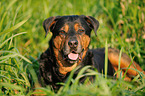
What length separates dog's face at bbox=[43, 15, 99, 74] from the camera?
3.50 meters

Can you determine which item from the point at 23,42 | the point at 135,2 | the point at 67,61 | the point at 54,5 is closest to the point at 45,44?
the point at 23,42

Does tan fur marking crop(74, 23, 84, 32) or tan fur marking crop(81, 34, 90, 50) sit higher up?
tan fur marking crop(74, 23, 84, 32)

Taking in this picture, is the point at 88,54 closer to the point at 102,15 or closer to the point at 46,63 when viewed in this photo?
the point at 46,63

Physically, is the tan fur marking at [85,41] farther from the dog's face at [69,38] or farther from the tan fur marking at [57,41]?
the tan fur marking at [57,41]

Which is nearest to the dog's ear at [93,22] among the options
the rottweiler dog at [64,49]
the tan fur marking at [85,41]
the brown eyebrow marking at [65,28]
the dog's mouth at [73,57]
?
the rottweiler dog at [64,49]

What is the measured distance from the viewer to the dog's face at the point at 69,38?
3504 millimetres

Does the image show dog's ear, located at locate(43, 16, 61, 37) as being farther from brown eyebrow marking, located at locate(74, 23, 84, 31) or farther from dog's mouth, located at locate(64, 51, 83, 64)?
dog's mouth, located at locate(64, 51, 83, 64)

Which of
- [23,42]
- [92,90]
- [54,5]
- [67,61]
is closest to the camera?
[92,90]

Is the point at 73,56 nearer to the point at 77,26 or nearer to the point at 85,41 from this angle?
the point at 85,41

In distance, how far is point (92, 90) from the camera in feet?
7.46

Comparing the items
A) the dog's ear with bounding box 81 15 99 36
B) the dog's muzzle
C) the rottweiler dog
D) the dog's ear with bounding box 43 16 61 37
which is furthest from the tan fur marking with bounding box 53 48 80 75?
the dog's ear with bounding box 81 15 99 36

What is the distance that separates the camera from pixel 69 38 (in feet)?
11.4

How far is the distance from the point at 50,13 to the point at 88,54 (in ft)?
9.80

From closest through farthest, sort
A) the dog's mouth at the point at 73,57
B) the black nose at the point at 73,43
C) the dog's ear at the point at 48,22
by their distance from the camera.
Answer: the black nose at the point at 73,43 → the dog's mouth at the point at 73,57 → the dog's ear at the point at 48,22
